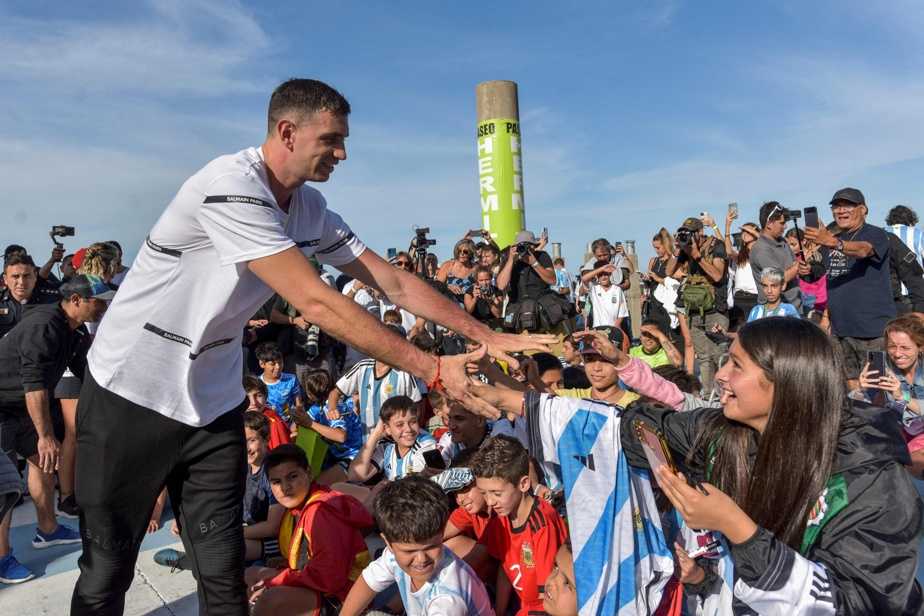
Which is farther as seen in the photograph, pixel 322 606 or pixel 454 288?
pixel 454 288

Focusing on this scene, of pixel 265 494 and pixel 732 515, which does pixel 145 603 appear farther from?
pixel 732 515

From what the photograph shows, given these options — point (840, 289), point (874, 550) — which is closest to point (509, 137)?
point (840, 289)

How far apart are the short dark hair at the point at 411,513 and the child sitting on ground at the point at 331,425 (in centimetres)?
212

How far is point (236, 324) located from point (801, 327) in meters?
1.66

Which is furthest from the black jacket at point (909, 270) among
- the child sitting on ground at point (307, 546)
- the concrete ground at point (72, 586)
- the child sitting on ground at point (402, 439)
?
the child sitting on ground at point (307, 546)

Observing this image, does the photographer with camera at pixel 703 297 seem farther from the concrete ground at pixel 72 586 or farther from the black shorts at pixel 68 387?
the black shorts at pixel 68 387

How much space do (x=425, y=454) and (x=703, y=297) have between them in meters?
4.04

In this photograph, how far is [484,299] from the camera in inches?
310

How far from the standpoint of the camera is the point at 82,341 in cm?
435

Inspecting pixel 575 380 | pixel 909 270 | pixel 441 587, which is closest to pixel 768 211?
pixel 909 270

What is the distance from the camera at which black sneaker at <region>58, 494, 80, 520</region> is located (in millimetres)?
4816

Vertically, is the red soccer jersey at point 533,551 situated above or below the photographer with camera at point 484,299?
below

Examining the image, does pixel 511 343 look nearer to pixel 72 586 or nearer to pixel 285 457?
pixel 285 457

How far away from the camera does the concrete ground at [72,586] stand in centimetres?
354
